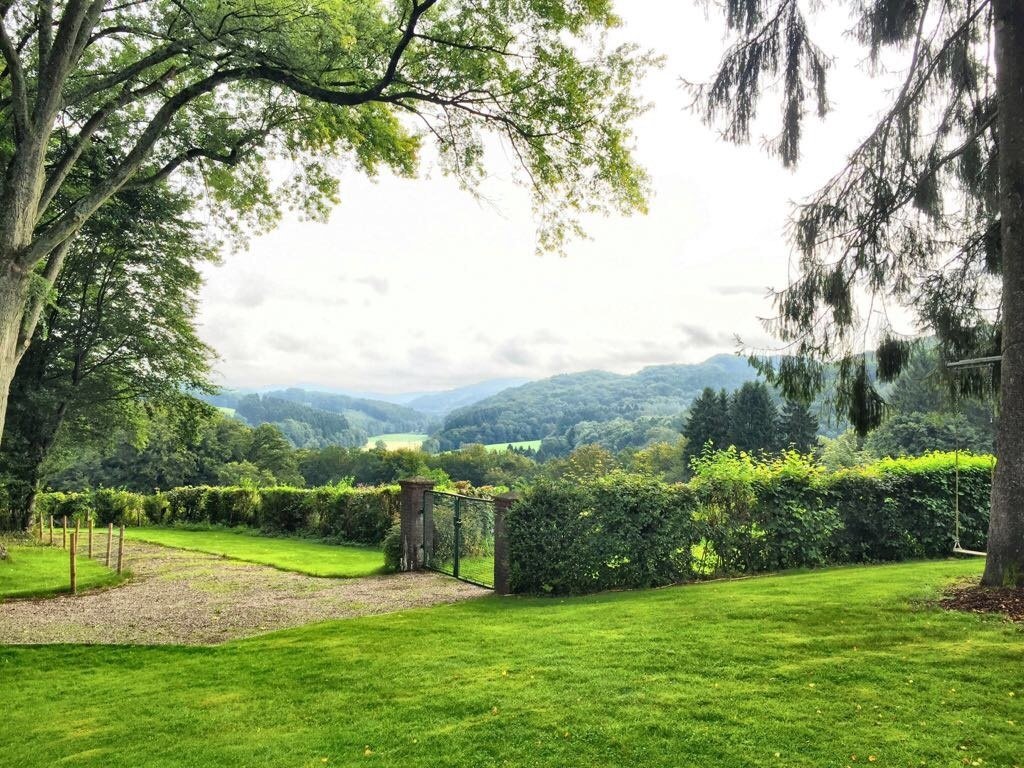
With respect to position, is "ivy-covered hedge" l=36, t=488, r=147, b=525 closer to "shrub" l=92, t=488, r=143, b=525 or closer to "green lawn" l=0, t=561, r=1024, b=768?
"shrub" l=92, t=488, r=143, b=525

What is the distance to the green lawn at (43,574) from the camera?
37.6 feet

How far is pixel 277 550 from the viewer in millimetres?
18906

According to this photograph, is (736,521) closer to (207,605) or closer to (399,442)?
(207,605)

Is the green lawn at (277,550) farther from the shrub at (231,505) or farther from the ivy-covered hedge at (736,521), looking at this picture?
the ivy-covered hedge at (736,521)

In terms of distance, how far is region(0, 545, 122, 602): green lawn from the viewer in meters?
11.5

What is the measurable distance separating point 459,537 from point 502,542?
273 centimetres

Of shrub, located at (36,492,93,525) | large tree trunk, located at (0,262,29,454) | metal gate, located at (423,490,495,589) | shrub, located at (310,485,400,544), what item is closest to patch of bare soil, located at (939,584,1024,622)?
metal gate, located at (423,490,495,589)

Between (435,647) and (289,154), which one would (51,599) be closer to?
(435,647)

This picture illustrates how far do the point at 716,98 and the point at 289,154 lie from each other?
9.49m

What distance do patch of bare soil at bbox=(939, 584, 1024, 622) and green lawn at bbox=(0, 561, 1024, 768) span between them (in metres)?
0.26

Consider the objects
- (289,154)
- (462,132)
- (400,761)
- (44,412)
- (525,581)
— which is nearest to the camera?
(400,761)

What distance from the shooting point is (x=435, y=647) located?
6473 millimetres

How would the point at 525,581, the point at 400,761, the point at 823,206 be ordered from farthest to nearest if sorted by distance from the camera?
the point at 525,581, the point at 823,206, the point at 400,761

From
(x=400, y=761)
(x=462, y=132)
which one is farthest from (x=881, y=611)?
(x=462, y=132)
